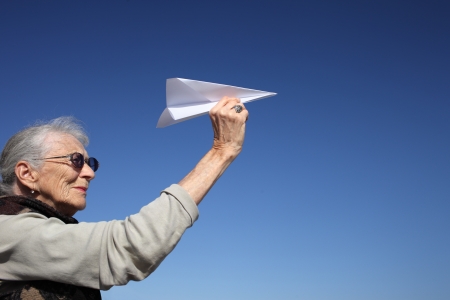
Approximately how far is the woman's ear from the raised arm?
5.20ft

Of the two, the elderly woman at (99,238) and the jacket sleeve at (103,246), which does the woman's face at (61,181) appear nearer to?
the elderly woman at (99,238)

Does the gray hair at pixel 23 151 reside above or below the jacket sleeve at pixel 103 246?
above

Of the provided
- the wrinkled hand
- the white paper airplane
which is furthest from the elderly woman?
the white paper airplane

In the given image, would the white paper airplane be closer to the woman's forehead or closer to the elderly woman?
the elderly woman

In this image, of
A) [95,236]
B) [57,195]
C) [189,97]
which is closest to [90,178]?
[57,195]

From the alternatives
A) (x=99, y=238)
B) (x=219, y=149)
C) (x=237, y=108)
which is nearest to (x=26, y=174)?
(x=99, y=238)

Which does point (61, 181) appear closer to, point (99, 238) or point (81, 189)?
point (81, 189)

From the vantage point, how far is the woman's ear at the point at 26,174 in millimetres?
4023

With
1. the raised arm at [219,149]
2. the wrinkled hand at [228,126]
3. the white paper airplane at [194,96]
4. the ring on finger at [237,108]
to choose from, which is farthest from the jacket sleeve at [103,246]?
the white paper airplane at [194,96]

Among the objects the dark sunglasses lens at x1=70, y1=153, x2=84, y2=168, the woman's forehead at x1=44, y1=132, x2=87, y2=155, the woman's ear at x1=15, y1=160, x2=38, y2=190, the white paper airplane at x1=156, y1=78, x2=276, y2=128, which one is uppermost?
the white paper airplane at x1=156, y1=78, x2=276, y2=128

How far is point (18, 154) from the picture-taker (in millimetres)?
4109

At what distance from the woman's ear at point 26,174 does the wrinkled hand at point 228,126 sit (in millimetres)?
1621

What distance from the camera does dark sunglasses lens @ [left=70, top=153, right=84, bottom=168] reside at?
13.7 ft

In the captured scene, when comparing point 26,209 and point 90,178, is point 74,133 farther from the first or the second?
point 26,209
